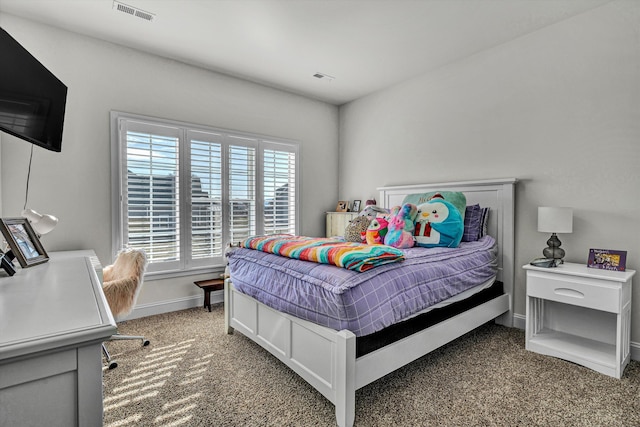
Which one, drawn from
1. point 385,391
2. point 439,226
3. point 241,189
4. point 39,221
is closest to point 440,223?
point 439,226

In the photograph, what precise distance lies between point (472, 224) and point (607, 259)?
3.22 ft

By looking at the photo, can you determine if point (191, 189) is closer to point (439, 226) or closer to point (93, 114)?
point (93, 114)

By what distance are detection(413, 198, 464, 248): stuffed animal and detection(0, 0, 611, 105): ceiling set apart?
61.0 inches

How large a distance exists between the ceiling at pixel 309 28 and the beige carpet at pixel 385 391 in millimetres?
2681

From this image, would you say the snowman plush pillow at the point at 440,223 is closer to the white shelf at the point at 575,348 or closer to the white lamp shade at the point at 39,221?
the white shelf at the point at 575,348

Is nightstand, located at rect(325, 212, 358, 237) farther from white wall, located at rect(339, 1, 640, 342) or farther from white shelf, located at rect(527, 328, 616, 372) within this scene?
white shelf, located at rect(527, 328, 616, 372)

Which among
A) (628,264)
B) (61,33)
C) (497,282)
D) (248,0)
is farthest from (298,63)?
(628,264)

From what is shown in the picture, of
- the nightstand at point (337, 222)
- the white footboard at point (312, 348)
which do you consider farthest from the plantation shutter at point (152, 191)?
the nightstand at point (337, 222)

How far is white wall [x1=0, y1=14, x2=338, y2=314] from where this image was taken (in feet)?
8.91

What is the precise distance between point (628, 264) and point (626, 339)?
0.55 m

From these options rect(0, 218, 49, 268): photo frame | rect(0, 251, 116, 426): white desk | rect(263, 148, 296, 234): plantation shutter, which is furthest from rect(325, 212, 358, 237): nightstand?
rect(0, 251, 116, 426): white desk

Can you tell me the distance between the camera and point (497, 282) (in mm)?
2955

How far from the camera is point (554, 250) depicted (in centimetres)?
255

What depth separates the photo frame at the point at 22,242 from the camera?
130 cm
